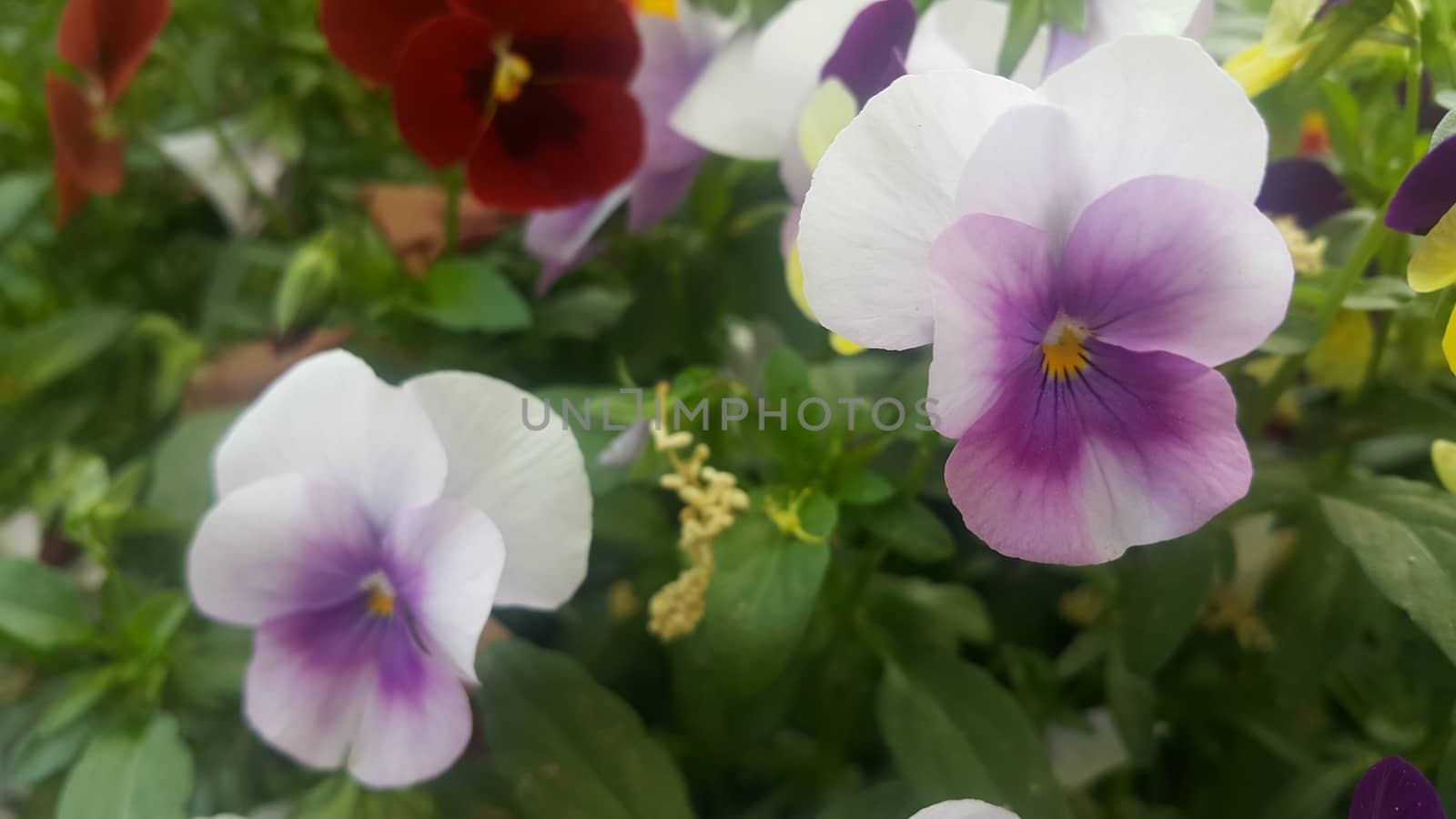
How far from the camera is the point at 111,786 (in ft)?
1.49

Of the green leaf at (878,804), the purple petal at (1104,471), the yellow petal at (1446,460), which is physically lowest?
the green leaf at (878,804)

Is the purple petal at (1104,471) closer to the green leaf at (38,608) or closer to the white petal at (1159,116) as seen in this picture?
the white petal at (1159,116)

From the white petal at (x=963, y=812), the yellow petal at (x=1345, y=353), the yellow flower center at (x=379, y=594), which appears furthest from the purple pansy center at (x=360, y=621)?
the yellow petal at (x=1345, y=353)

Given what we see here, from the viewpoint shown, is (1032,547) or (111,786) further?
(111,786)

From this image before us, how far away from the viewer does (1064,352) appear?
13.8 inches

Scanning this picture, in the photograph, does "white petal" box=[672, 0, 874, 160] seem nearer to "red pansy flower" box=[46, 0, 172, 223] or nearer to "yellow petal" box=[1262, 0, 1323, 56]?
"yellow petal" box=[1262, 0, 1323, 56]

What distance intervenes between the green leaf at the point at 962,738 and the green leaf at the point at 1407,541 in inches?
6.0

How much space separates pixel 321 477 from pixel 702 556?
0.16 meters

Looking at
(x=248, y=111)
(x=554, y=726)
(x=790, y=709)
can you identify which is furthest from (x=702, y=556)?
(x=248, y=111)

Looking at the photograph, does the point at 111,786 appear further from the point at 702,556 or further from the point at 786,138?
the point at 786,138

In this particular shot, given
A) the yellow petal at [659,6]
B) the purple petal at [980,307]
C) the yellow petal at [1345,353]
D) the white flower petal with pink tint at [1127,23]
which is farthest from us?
the yellow petal at [659,6]

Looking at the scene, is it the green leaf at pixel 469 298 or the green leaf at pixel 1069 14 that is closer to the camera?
the green leaf at pixel 1069 14

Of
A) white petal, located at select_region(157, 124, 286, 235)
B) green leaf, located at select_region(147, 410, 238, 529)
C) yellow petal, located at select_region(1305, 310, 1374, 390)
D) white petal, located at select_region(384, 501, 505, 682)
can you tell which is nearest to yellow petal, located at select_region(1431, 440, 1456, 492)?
yellow petal, located at select_region(1305, 310, 1374, 390)

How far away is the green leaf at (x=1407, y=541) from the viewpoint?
1.22ft
